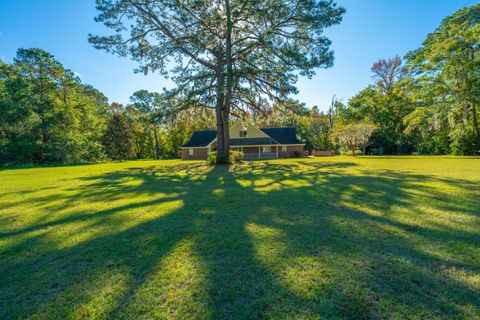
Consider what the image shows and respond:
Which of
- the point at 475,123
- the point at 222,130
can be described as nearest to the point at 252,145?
the point at 222,130

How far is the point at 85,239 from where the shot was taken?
3328mm

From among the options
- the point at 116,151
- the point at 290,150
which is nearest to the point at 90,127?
the point at 116,151

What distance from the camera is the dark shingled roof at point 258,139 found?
28.9 metres

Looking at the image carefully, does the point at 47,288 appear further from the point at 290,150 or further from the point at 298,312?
the point at 290,150

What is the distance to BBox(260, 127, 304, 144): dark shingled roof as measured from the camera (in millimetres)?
30028

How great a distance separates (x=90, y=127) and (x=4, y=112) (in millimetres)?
9563

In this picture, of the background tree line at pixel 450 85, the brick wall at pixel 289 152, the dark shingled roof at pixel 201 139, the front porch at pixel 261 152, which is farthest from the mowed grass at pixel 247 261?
the dark shingled roof at pixel 201 139

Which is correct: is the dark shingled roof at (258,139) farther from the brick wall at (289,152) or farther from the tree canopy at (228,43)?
the tree canopy at (228,43)

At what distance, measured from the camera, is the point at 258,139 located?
2961 cm

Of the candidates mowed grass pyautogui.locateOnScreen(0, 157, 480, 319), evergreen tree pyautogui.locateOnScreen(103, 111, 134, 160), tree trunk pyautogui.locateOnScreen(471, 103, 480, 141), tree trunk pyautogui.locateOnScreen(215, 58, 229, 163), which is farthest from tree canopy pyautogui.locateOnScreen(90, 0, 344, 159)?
evergreen tree pyautogui.locateOnScreen(103, 111, 134, 160)

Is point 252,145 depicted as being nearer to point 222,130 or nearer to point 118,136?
point 222,130

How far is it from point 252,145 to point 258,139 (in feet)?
6.41

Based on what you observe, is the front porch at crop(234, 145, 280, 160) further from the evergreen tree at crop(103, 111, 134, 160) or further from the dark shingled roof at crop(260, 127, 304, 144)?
the evergreen tree at crop(103, 111, 134, 160)

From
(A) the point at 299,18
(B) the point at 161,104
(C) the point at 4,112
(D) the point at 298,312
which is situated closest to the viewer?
(D) the point at 298,312
